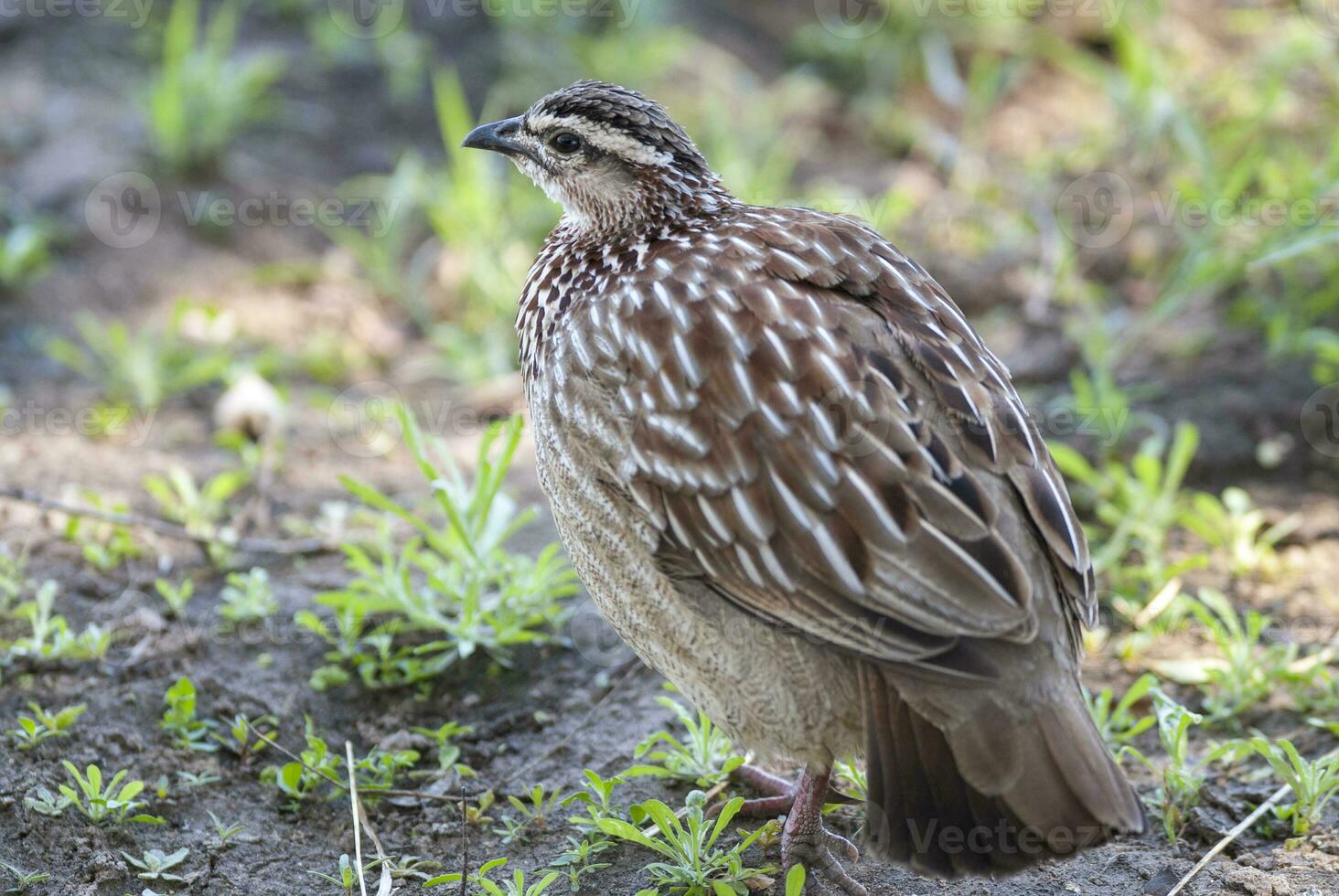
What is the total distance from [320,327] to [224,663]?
2.52 meters

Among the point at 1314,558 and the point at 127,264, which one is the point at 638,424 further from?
the point at 127,264

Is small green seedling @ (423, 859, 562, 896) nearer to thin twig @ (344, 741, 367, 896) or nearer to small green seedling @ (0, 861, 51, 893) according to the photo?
thin twig @ (344, 741, 367, 896)

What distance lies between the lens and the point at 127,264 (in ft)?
21.1

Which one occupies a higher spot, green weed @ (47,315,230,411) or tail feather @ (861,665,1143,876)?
tail feather @ (861,665,1143,876)

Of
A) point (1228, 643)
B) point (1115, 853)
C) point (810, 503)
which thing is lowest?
point (1115, 853)

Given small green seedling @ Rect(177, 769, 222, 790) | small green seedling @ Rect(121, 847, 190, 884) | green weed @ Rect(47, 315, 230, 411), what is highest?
green weed @ Rect(47, 315, 230, 411)

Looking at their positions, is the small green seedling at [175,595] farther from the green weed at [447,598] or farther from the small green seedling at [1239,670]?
the small green seedling at [1239,670]

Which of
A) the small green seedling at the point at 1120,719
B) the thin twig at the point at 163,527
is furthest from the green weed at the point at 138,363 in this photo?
the small green seedling at the point at 1120,719

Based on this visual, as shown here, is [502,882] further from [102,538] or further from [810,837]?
[102,538]

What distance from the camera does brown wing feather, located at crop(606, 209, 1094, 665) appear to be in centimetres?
295

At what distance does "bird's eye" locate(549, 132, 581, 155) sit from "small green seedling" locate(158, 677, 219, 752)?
183cm

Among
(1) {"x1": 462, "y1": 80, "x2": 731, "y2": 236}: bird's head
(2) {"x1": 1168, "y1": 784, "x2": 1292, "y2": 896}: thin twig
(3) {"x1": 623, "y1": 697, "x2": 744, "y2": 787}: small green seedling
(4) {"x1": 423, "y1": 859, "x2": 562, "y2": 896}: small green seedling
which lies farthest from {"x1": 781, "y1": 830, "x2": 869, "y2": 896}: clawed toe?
(1) {"x1": 462, "y1": 80, "x2": 731, "y2": 236}: bird's head

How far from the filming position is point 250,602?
4.25 metres

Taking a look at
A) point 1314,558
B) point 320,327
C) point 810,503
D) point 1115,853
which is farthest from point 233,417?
point 1314,558
